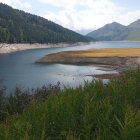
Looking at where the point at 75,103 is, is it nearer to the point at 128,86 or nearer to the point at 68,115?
the point at 68,115

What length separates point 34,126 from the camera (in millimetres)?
11648

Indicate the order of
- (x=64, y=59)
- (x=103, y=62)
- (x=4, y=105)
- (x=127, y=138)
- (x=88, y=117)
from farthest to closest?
(x=64, y=59), (x=103, y=62), (x=4, y=105), (x=88, y=117), (x=127, y=138)

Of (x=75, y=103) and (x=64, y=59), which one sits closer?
(x=75, y=103)

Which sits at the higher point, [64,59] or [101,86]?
[101,86]

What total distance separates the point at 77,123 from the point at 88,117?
2.22ft

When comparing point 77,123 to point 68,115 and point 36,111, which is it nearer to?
point 68,115

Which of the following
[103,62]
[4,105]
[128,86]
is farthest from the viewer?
[103,62]

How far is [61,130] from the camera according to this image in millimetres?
11828

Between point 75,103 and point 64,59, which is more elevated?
point 75,103

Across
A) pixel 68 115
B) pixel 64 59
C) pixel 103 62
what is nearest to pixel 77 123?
pixel 68 115

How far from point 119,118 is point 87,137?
170 cm

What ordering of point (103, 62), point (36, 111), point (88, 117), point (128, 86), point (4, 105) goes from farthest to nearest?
point (103, 62)
point (4, 105)
point (128, 86)
point (36, 111)
point (88, 117)

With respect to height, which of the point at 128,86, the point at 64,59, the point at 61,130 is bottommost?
the point at 64,59

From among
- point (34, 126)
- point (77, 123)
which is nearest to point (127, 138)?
point (77, 123)
